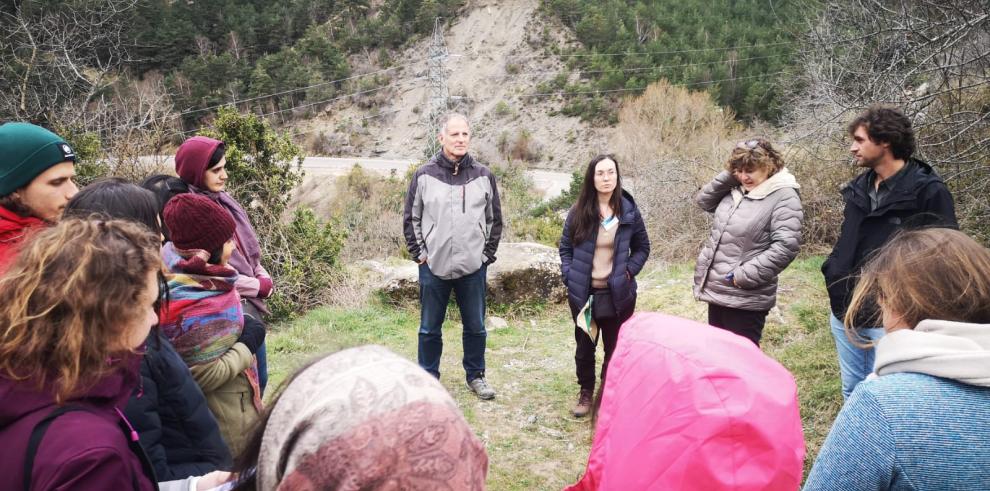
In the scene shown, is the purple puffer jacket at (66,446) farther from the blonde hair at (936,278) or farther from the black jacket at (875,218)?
the black jacket at (875,218)

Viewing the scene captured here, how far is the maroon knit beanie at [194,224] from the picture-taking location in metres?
2.28

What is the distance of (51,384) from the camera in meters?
1.21

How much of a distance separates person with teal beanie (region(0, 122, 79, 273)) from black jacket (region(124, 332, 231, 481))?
839mm

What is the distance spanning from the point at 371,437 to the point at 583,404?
11.9 ft

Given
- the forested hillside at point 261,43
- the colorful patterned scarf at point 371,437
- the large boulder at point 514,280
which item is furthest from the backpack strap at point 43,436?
the forested hillside at point 261,43

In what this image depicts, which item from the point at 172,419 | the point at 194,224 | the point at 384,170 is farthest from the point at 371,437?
the point at 384,170

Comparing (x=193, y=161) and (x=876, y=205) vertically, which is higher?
(x=193, y=161)

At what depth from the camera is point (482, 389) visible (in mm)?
4617

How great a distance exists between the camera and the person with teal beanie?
2207mm

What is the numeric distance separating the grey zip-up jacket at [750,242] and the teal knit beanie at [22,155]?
3.45 meters

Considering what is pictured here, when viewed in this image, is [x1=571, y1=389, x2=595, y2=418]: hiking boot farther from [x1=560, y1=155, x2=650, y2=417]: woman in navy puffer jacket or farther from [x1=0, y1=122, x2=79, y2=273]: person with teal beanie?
[x1=0, y1=122, x2=79, y2=273]: person with teal beanie

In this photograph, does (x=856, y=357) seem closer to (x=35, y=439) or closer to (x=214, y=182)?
(x=35, y=439)

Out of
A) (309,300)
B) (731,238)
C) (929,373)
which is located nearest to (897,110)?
(731,238)

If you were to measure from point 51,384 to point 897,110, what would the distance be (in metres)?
3.57
